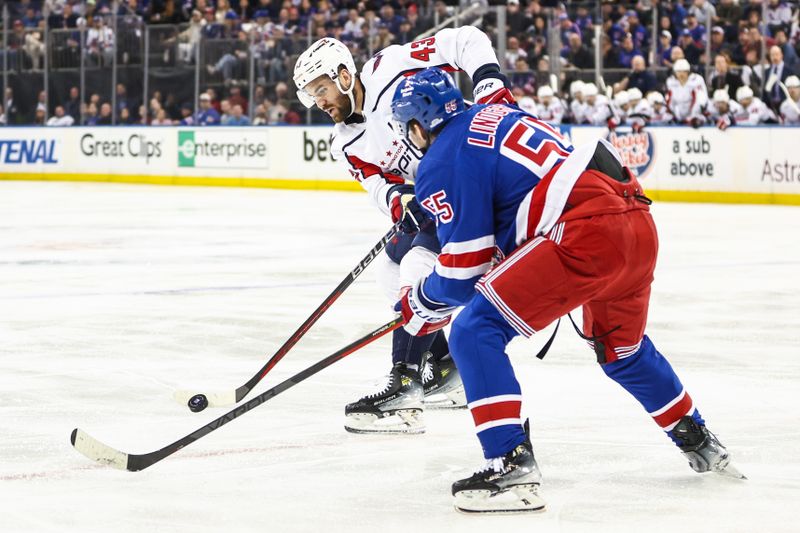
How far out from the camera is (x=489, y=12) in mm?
17125

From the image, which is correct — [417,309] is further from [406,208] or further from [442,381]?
[442,381]

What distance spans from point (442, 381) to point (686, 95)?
11.3 metres

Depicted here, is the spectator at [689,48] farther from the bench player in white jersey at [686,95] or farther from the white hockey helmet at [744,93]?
the white hockey helmet at [744,93]

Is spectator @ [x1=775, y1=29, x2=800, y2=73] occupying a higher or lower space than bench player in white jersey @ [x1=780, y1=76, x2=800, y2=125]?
higher

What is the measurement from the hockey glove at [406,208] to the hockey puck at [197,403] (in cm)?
84

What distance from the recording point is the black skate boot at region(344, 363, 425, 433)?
4.32 m

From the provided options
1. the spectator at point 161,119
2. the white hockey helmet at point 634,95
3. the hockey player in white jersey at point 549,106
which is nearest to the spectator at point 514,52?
the hockey player in white jersey at point 549,106

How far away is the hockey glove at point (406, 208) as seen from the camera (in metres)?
4.18

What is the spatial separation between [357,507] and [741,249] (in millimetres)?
7251

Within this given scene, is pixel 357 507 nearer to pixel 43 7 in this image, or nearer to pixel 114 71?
pixel 114 71

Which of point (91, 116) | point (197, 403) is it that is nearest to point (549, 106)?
point (91, 116)

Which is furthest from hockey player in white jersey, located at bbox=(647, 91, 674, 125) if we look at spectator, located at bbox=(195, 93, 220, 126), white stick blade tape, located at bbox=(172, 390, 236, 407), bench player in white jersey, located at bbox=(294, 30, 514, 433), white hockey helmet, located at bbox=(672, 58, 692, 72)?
white stick blade tape, located at bbox=(172, 390, 236, 407)

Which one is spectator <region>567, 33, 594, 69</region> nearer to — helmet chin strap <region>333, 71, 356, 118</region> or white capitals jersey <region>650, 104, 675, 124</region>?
white capitals jersey <region>650, 104, 675, 124</region>

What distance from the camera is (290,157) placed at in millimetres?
18953
